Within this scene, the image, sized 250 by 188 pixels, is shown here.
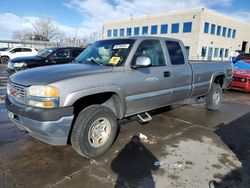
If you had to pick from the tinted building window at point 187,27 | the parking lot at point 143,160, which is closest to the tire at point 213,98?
the parking lot at point 143,160

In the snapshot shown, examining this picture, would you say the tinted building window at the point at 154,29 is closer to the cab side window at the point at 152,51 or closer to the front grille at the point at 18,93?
the cab side window at the point at 152,51

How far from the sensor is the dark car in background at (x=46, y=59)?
9828mm

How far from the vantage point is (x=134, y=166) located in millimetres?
3254

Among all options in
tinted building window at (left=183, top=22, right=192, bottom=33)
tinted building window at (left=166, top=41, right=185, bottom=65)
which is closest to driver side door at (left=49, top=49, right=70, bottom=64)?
tinted building window at (left=166, top=41, right=185, bottom=65)

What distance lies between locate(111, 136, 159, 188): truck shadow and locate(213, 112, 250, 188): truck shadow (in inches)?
35.1

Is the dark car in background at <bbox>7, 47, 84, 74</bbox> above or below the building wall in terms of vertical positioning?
below

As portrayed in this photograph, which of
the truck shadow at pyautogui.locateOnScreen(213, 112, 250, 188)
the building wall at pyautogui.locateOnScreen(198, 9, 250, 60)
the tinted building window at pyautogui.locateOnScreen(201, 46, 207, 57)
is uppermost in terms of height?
the building wall at pyautogui.locateOnScreen(198, 9, 250, 60)

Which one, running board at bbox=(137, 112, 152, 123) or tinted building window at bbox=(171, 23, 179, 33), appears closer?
running board at bbox=(137, 112, 152, 123)

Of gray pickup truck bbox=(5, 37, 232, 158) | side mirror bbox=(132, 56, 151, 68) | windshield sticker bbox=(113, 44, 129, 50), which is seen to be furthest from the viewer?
windshield sticker bbox=(113, 44, 129, 50)

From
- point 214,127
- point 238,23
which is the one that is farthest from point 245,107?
point 238,23

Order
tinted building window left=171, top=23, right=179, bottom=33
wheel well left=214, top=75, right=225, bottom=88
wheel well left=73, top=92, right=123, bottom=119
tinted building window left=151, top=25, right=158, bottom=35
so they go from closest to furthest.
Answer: wheel well left=73, top=92, right=123, bottom=119 → wheel well left=214, top=75, right=225, bottom=88 → tinted building window left=171, top=23, right=179, bottom=33 → tinted building window left=151, top=25, right=158, bottom=35

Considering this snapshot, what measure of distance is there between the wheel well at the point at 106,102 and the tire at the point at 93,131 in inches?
7.4

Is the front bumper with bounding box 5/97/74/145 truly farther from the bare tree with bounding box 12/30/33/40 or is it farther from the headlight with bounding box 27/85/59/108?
the bare tree with bounding box 12/30/33/40

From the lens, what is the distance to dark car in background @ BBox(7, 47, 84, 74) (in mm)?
9828
